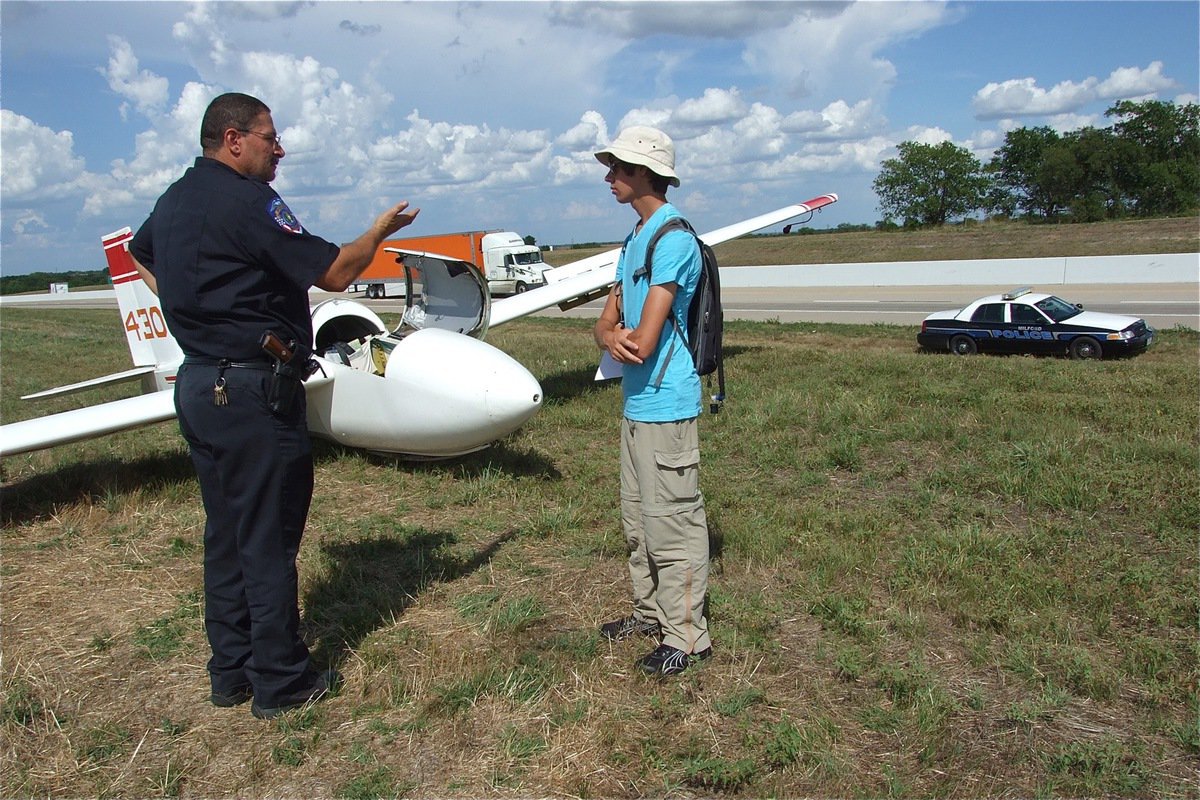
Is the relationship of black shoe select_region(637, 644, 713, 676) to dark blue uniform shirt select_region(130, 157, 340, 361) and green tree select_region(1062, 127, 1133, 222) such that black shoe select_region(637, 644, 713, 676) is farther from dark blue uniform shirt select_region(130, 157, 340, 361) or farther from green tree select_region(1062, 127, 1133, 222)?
green tree select_region(1062, 127, 1133, 222)

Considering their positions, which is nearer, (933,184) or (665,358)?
(665,358)

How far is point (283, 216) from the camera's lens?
2992mm

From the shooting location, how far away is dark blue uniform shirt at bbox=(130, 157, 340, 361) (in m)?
2.92

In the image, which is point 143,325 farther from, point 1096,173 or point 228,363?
point 1096,173

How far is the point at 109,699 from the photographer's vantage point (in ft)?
11.6

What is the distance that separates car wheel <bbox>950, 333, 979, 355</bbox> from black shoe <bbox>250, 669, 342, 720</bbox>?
531 inches

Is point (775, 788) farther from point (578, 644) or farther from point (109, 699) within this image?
point (109, 699)

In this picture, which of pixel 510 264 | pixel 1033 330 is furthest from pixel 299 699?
pixel 510 264

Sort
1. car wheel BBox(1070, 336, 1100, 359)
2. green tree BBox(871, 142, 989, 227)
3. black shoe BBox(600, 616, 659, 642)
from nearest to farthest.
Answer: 1. black shoe BBox(600, 616, 659, 642)
2. car wheel BBox(1070, 336, 1100, 359)
3. green tree BBox(871, 142, 989, 227)

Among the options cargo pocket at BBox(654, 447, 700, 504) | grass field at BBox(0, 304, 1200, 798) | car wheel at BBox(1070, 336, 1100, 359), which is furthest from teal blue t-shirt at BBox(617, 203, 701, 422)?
car wheel at BBox(1070, 336, 1100, 359)

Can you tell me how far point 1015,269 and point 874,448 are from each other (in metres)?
26.2

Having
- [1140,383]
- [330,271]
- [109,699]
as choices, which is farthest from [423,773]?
[1140,383]

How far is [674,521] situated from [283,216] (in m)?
2.01

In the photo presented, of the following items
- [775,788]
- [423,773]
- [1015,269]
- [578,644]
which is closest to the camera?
[775,788]
